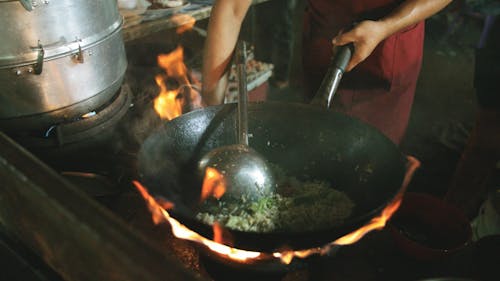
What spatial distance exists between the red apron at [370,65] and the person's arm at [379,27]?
0.25 m

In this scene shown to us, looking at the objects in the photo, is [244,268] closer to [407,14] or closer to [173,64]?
[407,14]

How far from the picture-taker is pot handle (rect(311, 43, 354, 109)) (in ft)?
5.73

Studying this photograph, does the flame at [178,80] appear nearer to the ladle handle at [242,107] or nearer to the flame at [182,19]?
the flame at [182,19]

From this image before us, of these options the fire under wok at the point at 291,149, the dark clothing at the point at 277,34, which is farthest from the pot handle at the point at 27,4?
the dark clothing at the point at 277,34

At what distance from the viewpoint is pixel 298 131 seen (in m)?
1.92

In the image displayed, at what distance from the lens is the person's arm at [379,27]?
182 centimetres

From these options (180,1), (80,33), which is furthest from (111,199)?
(180,1)

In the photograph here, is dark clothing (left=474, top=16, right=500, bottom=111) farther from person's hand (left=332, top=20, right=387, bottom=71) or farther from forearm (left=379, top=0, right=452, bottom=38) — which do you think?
person's hand (left=332, top=20, right=387, bottom=71)

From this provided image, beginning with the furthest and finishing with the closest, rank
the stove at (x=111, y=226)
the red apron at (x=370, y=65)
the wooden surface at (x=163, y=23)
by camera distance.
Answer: the wooden surface at (x=163, y=23) → the red apron at (x=370, y=65) → the stove at (x=111, y=226)

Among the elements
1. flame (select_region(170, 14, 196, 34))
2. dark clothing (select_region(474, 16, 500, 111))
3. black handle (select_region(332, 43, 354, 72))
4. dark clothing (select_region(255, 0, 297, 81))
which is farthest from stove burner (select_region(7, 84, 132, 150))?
dark clothing (select_region(255, 0, 297, 81))

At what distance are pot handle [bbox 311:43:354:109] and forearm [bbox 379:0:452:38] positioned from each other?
302 millimetres

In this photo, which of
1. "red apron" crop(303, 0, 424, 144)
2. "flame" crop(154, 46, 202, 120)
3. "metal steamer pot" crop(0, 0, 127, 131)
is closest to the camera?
"metal steamer pot" crop(0, 0, 127, 131)

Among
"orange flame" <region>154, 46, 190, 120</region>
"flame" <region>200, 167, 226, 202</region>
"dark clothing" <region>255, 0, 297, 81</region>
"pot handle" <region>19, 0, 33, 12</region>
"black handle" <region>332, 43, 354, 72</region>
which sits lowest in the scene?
"dark clothing" <region>255, 0, 297, 81</region>

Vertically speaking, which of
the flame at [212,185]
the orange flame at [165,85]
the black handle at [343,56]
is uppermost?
the black handle at [343,56]
